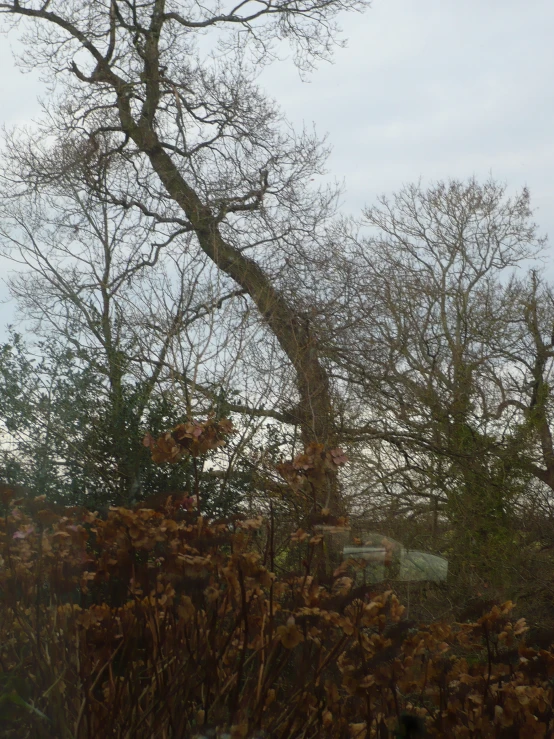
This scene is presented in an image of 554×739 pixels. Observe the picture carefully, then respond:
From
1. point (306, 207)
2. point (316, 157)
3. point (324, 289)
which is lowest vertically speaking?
point (324, 289)

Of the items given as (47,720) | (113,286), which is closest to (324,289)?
(113,286)

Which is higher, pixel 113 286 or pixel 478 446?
pixel 113 286

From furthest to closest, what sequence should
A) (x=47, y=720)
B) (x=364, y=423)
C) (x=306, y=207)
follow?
(x=306, y=207) → (x=364, y=423) → (x=47, y=720)

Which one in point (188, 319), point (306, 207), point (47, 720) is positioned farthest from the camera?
point (306, 207)

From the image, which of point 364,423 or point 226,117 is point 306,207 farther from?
point 364,423

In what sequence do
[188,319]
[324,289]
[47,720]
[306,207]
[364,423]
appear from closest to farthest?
1. [47,720]
2. [364,423]
3. [188,319]
4. [324,289]
5. [306,207]

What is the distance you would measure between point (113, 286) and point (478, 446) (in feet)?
4.48

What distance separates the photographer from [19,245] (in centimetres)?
277

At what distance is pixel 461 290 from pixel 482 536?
3.77 feet

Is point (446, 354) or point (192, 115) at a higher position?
point (192, 115)

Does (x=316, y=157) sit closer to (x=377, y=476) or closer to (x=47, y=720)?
(x=377, y=476)

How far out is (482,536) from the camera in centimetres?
204

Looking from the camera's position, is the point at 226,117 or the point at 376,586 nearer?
the point at 376,586

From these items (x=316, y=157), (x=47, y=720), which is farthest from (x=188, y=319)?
(x=47, y=720)
